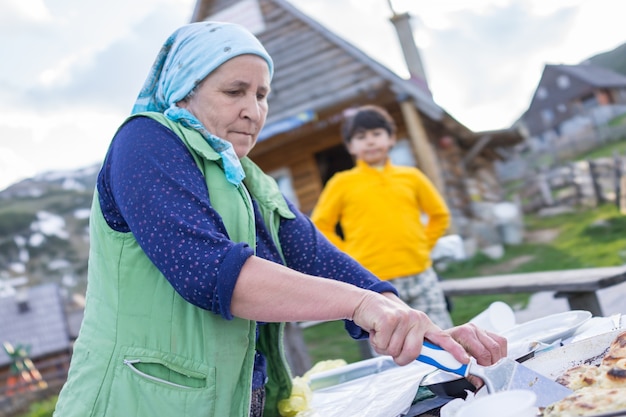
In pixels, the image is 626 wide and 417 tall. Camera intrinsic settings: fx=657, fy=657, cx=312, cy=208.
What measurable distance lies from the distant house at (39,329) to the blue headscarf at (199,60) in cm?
2263

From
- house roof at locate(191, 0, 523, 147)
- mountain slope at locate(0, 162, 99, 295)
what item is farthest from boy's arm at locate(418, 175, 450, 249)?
mountain slope at locate(0, 162, 99, 295)

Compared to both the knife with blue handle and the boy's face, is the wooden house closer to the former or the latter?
the boy's face

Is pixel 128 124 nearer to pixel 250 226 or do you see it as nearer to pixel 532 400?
pixel 250 226

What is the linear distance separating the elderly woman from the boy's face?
2.86m

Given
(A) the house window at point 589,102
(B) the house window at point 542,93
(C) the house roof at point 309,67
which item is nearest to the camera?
(C) the house roof at point 309,67

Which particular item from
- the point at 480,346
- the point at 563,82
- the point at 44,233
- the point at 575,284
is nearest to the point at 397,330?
the point at 480,346

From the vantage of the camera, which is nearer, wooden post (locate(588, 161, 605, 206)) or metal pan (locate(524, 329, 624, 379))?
metal pan (locate(524, 329, 624, 379))

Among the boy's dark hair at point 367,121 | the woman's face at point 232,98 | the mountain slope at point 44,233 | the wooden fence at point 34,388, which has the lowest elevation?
the wooden fence at point 34,388

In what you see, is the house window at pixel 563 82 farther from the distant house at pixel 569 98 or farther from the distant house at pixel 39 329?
the distant house at pixel 39 329

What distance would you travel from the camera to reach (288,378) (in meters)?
1.66

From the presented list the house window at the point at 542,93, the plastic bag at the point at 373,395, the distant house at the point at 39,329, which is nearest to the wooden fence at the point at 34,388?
the distant house at the point at 39,329

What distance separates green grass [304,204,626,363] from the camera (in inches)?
297

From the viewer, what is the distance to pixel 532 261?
1051 cm

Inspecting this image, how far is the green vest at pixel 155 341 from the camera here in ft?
4.18
